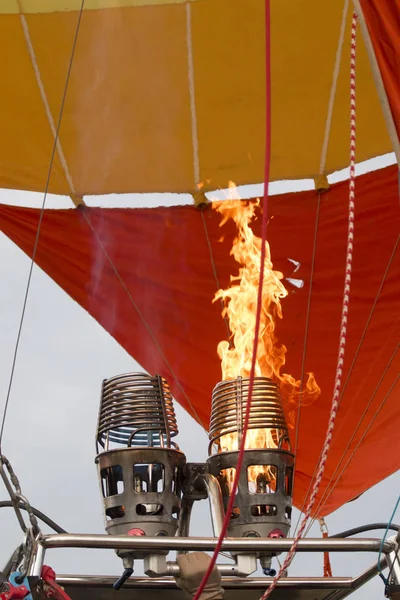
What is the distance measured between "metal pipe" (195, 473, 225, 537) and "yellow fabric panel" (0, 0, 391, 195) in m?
4.39

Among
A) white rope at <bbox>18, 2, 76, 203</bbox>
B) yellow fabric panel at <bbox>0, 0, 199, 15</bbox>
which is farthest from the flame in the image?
yellow fabric panel at <bbox>0, 0, 199, 15</bbox>

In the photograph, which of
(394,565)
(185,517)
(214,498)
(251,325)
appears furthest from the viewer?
(251,325)

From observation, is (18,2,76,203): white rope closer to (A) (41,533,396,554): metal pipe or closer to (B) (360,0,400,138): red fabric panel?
(B) (360,0,400,138): red fabric panel

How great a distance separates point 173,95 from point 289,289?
5.09ft

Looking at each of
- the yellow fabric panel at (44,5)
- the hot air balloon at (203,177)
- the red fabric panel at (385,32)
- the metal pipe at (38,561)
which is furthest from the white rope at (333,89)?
the metal pipe at (38,561)

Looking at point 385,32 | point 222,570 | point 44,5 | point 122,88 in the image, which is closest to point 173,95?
point 122,88

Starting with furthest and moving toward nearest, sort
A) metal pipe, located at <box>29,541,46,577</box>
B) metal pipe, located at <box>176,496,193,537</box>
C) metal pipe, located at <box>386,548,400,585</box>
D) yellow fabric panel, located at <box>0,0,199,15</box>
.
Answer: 1. yellow fabric panel, located at <box>0,0,199,15</box>
2. metal pipe, located at <box>176,496,193,537</box>
3. metal pipe, located at <box>386,548,400,585</box>
4. metal pipe, located at <box>29,541,46,577</box>

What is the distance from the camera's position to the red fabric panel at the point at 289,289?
695 cm

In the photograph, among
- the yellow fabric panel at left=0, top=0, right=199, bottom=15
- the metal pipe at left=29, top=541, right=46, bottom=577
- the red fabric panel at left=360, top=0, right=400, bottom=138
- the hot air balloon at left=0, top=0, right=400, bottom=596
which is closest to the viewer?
the metal pipe at left=29, top=541, right=46, bottom=577

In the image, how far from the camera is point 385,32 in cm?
343

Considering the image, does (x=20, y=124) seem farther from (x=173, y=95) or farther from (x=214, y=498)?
(x=214, y=498)

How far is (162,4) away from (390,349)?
2.72 meters

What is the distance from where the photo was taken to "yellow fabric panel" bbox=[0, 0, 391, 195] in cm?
686

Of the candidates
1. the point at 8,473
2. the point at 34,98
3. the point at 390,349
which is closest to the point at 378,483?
the point at 390,349
